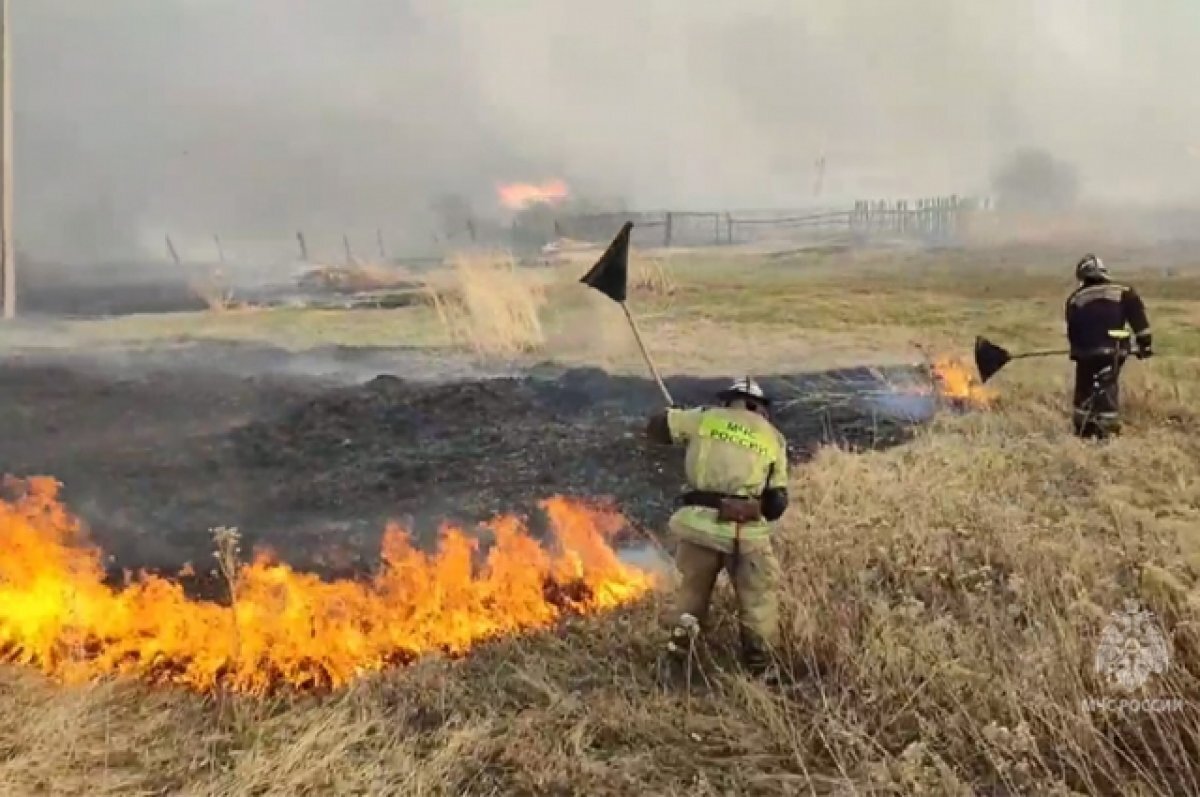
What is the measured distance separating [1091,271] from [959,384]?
86cm

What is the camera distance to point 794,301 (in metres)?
5.52

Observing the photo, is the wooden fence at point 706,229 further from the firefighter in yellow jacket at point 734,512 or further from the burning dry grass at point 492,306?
the firefighter in yellow jacket at point 734,512

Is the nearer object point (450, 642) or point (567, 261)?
point (450, 642)

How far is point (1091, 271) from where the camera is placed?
527cm

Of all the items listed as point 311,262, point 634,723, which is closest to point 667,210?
point 311,262

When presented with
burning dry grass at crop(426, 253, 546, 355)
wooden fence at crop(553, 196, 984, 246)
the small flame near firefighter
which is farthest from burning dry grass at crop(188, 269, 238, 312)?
the small flame near firefighter

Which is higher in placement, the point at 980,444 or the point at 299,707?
the point at 980,444

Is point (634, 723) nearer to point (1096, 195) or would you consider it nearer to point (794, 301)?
point (794, 301)

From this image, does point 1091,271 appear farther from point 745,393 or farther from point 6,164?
point 6,164

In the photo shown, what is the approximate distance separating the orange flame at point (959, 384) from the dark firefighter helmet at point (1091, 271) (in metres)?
0.73

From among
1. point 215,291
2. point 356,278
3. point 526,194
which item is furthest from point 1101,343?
point 215,291

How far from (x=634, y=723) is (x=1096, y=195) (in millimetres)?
3725

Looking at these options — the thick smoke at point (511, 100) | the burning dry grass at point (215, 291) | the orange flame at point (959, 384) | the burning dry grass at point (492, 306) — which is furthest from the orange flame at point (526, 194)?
the orange flame at point (959, 384)

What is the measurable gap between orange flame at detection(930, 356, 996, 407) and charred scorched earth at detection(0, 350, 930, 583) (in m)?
0.17
